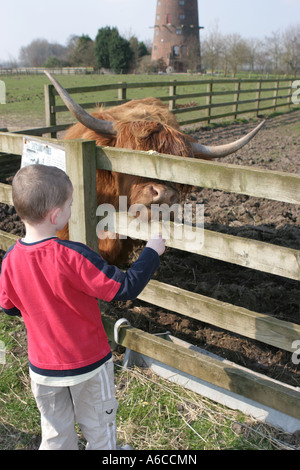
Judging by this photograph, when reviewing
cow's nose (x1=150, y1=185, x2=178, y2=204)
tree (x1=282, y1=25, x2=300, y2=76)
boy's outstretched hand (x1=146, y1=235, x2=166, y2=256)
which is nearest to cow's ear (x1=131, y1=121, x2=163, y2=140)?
cow's nose (x1=150, y1=185, x2=178, y2=204)

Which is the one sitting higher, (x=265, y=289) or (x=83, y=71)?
(x=83, y=71)

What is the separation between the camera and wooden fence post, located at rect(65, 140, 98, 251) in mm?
2420

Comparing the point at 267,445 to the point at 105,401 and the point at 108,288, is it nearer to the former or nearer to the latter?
the point at 105,401

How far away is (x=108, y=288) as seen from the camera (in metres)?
1.65

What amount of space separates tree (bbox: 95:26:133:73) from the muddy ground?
55441 mm

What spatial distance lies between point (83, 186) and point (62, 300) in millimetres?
957

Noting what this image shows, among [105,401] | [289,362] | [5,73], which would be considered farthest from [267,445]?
[5,73]

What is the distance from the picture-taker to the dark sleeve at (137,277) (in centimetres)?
167

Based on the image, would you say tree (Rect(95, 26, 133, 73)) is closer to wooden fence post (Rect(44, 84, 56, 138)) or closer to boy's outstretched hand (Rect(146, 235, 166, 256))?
wooden fence post (Rect(44, 84, 56, 138))

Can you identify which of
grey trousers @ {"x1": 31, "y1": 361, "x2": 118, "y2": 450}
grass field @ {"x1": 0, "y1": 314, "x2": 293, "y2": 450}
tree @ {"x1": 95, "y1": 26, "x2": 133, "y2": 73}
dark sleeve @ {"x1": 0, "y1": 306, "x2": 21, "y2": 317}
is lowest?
grass field @ {"x1": 0, "y1": 314, "x2": 293, "y2": 450}

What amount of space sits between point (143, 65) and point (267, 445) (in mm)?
62470

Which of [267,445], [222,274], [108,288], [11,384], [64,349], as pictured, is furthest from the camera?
[222,274]

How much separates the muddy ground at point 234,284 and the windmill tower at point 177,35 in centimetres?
6675

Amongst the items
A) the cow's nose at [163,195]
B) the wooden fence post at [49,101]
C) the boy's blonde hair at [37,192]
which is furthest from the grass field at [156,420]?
the wooden fence post at [49,101]
